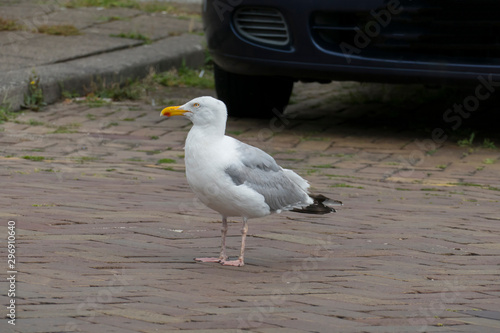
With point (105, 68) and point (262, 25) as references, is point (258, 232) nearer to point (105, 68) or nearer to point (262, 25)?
point (262, 25)

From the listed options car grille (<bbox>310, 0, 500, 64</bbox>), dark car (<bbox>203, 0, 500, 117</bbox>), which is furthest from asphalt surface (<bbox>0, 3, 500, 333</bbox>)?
car grille (<bbox>310, 0, 500, 64</bbox>)

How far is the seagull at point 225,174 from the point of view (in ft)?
11.8

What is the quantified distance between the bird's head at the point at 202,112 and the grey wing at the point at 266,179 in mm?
163

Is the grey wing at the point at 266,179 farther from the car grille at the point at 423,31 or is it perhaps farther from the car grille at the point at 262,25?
the car grille at the point at 262,25

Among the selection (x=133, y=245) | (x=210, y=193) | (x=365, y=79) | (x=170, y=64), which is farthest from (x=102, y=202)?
(x=170, y=64)

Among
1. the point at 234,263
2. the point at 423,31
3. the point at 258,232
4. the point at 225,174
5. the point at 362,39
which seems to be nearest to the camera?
the point at 225,174

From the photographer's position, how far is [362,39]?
20.3ft

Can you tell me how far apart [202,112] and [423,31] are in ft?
9.19

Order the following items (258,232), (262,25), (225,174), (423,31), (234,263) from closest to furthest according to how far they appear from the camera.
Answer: (225,174)
(234,263)
(258,232)
(423,31)
(262,25)

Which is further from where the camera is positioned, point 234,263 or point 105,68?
point 105,68

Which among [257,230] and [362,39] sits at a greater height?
[362,39]

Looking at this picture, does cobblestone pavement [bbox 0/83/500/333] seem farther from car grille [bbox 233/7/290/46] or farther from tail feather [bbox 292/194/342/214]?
car grille [bbox 233/7/290/46]

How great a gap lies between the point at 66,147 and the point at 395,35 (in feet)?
7.55

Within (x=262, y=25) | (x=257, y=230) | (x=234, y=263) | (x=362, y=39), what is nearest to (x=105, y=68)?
(x=262, y=25)
